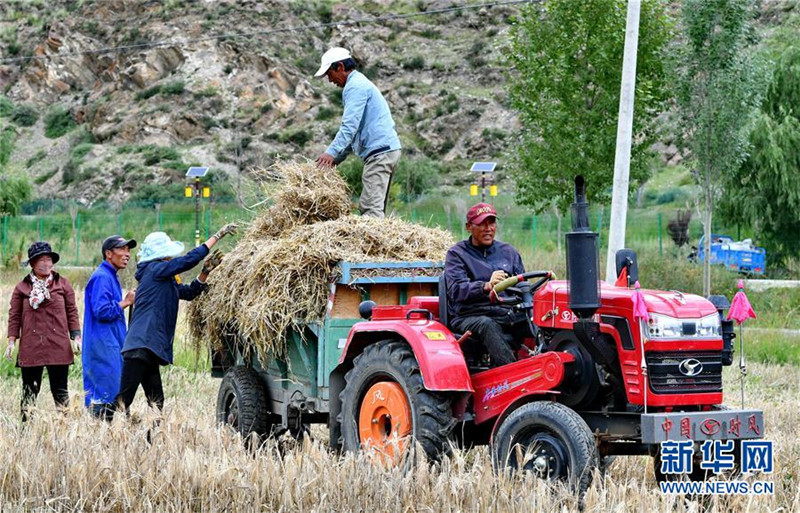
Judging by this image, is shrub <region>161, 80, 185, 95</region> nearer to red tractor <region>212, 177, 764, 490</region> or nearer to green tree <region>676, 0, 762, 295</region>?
green tree <region>676, 0, 762, 295</region>

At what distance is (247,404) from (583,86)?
15196mm

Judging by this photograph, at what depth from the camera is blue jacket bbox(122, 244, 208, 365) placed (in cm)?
923

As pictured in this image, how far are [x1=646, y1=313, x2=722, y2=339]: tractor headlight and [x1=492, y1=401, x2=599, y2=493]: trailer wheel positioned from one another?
67 centimetres

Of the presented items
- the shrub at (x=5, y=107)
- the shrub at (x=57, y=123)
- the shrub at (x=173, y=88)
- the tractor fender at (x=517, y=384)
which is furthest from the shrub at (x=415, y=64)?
the tractor fender at (x=517, y=384)

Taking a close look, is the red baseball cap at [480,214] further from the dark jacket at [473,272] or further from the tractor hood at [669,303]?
the tractor hood at [669,303]

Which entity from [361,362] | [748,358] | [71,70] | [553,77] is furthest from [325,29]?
[361,362]

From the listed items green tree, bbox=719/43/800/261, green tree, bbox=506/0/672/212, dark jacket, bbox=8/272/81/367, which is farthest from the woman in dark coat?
green tree, bbox=719/43/800/261

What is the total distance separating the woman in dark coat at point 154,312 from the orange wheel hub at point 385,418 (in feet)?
6.91

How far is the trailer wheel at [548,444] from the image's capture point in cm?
637

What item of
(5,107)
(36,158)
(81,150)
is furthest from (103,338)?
(5,107)

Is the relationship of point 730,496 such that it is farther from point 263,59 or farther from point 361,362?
point 263,59

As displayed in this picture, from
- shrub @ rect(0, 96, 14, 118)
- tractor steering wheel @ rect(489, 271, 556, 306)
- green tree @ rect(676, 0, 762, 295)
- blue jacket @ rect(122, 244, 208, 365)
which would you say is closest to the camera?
tractor steering wheel @ rect(489, 271, 556, 306)

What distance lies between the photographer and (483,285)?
743cm

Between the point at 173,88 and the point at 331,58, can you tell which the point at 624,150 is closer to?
the point at 331,58
